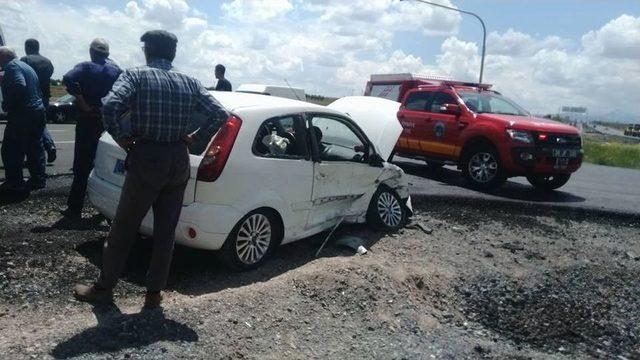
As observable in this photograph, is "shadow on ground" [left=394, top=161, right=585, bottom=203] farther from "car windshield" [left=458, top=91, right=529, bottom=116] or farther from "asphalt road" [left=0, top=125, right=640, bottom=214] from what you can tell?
"car windshield" [left=458, top=91, right=529, bottom=116]

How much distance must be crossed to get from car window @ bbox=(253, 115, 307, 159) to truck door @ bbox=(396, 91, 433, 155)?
6.78m

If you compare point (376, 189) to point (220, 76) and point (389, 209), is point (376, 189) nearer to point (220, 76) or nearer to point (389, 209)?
point (389, 209)

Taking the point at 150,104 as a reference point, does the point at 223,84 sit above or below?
above

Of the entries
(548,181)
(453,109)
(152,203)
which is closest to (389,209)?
(152,203)

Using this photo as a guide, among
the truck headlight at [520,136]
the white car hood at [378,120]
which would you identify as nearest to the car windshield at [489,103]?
the truck headlight at [520,136]

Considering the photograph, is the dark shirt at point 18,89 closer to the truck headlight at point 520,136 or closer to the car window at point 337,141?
the car window at point 337,141

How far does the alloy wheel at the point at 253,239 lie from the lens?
530cm

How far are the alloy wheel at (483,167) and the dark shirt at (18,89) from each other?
744cm

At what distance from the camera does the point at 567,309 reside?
5828 millimetres

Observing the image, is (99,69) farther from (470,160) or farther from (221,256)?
(470,160)

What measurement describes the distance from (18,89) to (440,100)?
26.0 ft

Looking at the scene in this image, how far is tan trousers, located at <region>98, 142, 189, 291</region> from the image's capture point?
421cm

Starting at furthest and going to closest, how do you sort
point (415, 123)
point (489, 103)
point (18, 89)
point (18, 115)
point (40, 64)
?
point (415, 123), point (489, 103), point (40, 64), point (18, 115), point (18, 89)

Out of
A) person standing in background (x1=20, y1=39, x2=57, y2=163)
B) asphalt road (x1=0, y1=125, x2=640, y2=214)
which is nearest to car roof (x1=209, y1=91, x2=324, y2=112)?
person standing in background (x1=20, y1=39, x2=57, y2=163)
